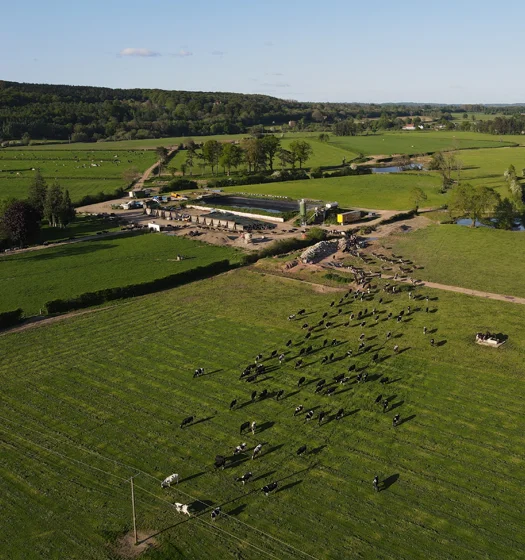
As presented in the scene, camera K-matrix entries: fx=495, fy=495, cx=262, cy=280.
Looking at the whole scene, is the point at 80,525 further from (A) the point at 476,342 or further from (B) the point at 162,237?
(B) the point at 162,237

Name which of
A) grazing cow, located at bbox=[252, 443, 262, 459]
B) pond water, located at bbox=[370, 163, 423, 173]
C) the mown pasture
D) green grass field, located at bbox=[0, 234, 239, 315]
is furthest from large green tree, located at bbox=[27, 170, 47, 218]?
pond water, located at bbox=[370, 163, 423, 173]

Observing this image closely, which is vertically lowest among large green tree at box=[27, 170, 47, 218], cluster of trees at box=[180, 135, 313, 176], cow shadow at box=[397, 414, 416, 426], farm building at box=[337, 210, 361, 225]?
cow shadow at box=[397, 414, 416, 426]

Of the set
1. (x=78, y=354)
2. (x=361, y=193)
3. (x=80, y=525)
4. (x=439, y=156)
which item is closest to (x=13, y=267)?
(x=78, y=354)

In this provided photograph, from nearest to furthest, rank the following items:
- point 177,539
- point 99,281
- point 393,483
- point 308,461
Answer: point 177,539
point 393,483
point 308,461
point 99,281

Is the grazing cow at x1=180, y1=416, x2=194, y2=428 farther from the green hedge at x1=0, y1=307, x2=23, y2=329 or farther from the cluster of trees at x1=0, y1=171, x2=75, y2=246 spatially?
the cluster of trees at x1=0, y1=171, x2=75, y2=246

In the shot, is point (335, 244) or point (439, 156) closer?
point (335, 244)

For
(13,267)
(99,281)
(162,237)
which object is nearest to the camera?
(99,281)

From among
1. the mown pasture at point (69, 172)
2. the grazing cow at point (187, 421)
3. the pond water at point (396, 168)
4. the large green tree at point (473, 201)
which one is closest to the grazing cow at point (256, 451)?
the grazing cow at point (187, 421)
